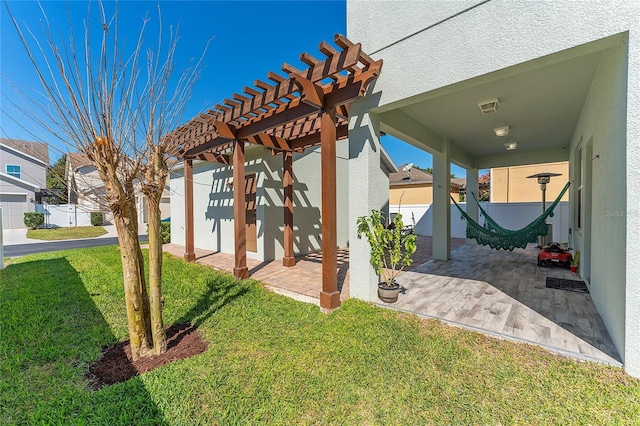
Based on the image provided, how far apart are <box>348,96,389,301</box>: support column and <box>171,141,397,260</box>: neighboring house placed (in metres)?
3.20

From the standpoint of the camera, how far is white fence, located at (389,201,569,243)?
9.77 m

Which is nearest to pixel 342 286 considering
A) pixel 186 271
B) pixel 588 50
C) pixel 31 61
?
pixel 186 271

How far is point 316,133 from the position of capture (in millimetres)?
6324

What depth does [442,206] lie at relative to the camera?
24.0 ft

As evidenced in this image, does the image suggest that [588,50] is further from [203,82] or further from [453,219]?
[453,219]

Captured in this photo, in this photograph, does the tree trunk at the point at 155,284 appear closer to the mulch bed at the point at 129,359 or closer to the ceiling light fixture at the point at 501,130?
the mulch bed at the point at 129,359

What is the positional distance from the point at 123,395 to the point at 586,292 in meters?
6.16

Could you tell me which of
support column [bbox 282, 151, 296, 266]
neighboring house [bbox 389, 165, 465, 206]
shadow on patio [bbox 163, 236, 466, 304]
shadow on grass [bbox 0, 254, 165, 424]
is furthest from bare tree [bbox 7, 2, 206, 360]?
neighboring house [bbox 389, 165, 465, 206]

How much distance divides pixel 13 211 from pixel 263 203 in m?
21.9

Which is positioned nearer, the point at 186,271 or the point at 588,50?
the point at 588,50

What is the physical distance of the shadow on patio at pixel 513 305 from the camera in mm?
2854

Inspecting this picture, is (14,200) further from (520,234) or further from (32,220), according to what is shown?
(520,234)

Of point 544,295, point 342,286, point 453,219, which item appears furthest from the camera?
point 453,219

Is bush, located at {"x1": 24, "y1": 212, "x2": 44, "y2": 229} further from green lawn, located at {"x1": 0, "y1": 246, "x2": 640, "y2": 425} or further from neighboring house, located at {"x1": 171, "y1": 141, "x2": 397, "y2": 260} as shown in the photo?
green lawn, located at {"x1": 0, "y1": 246, "x2": 640, "y2": 425}
